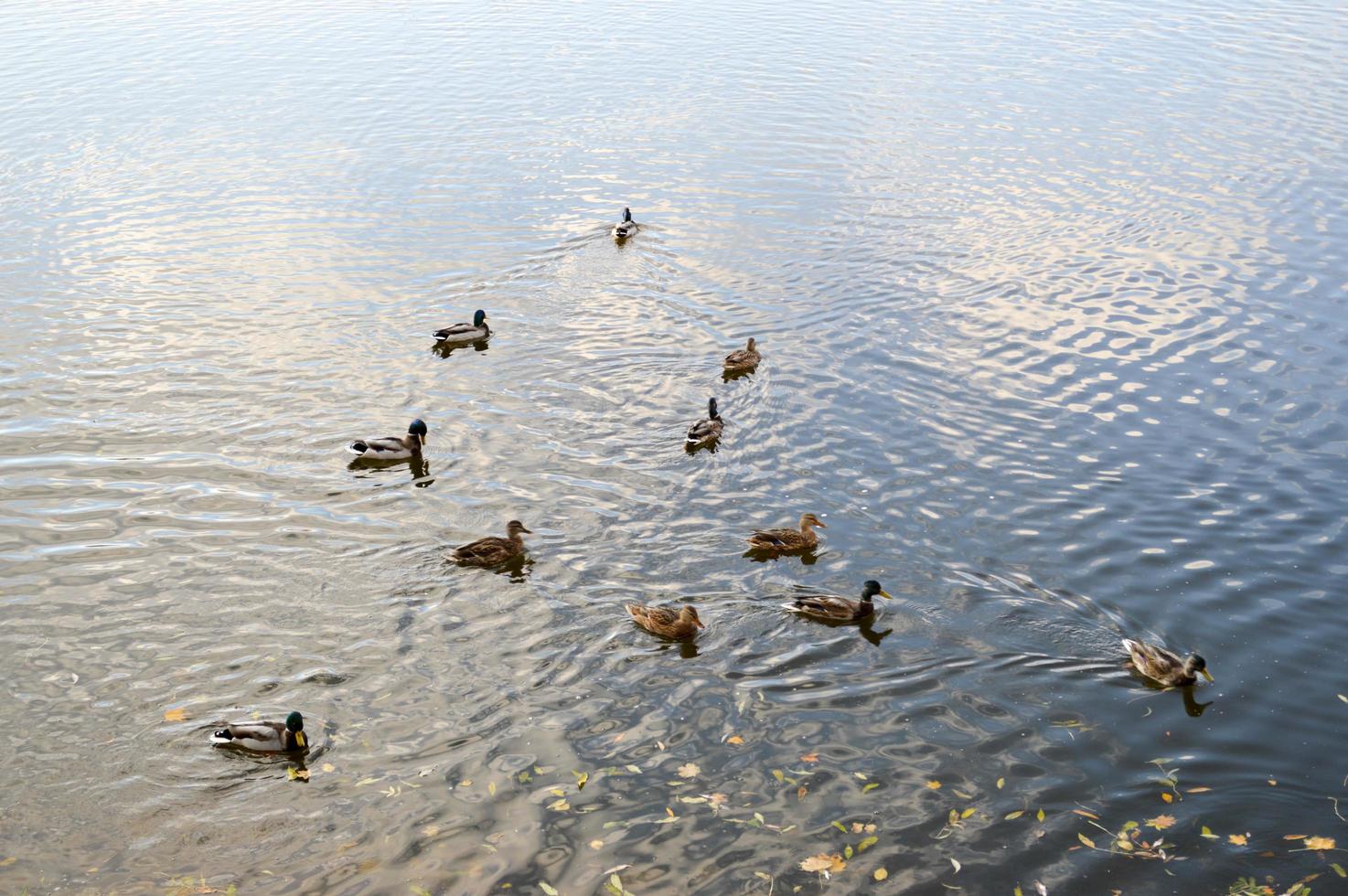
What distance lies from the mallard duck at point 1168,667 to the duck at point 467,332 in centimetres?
1222

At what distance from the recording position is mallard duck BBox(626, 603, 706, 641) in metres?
12.8

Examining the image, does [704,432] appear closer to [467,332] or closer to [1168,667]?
[467,332]

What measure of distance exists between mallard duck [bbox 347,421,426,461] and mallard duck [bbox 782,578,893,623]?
6.34 metres

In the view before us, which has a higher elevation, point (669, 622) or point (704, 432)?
point (704, 432)

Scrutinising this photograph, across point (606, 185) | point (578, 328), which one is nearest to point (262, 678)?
point (578, 328)

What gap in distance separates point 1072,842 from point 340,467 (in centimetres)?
1097

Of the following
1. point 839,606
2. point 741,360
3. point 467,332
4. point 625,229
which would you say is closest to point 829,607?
point 839,606

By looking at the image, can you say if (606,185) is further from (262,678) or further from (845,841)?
Answer: (845,841)

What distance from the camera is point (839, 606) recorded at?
13.2m

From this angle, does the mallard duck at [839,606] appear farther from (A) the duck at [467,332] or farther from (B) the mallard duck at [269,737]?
(A) the duck at [467,332]

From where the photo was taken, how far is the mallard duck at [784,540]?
1427 cm

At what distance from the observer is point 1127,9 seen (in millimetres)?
43531

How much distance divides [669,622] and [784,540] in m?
2.21

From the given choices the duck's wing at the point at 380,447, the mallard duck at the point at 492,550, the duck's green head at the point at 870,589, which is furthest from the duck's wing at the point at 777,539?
the duck's wing at the point at 380,447
